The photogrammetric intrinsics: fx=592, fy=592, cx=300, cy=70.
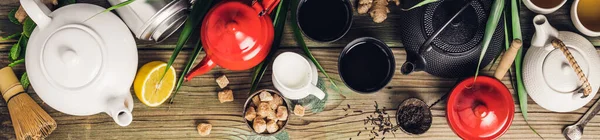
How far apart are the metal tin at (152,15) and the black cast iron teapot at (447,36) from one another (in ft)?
1.45

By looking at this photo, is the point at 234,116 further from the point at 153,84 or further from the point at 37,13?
the point at 37,13

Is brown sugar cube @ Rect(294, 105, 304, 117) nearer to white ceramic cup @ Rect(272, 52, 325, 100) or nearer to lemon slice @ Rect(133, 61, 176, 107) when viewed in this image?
white ceramic cup @ Rect(272, 52, 325, 100)

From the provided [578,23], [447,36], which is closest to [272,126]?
[447,36]

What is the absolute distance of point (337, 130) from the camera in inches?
49.9

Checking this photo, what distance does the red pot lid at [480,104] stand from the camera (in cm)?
113

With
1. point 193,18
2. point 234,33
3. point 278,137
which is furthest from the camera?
point 278,137

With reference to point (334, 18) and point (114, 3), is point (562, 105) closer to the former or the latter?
point (334, 18)

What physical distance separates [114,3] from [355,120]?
0.54m

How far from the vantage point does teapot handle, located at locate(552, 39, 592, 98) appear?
1067mm

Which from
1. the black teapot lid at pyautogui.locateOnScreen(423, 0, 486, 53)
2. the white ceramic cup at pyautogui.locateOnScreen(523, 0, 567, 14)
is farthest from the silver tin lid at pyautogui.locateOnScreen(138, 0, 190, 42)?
the white ceramic cup at pyautogui.locateOnScreen(523, 0, 567, 14)

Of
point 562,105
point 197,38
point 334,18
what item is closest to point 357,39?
point 334,18

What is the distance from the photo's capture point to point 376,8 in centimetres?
121

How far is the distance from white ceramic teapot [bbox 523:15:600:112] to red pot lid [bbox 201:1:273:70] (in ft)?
1.74

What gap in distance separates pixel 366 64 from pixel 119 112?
486 mm
